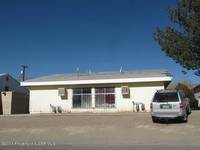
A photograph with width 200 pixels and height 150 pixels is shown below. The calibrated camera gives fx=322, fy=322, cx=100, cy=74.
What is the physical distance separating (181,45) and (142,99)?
500 centimetres

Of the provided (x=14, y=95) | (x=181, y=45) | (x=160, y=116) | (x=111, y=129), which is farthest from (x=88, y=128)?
(x=14, y=95)

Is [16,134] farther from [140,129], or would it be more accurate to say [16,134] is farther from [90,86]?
[90,86]

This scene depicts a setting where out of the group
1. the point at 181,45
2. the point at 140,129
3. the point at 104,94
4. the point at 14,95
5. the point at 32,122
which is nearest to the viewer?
the point at 140,129

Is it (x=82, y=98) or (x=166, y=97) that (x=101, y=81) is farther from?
(x=166, y=97)

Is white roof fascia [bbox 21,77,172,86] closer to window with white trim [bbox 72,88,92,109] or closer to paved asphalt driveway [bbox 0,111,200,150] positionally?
window with white trim [bbox 72,88,92,109]

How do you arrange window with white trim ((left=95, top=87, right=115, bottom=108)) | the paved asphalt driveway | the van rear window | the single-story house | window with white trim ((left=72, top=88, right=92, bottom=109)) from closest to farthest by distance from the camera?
the paved asphalt driveway → the van rear window → the single-story house → window with white trim ((left=95, top=87, right=115, bottom=108)) → window with white trim ((left=72, top=88, right=92, bottom=109))

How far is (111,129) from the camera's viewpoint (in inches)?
632

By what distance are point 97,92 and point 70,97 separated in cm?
232

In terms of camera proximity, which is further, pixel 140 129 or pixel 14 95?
pixel 14 95

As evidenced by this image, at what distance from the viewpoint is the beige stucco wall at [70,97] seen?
80.7 ft

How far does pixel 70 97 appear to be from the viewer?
26.1 metres

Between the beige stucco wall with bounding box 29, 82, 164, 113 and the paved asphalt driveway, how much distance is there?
542 centimetres

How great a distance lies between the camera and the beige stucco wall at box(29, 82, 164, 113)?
24.6 m

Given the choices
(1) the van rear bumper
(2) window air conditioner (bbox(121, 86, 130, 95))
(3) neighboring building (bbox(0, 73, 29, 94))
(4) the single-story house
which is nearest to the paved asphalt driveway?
(1) the van rear bumper
